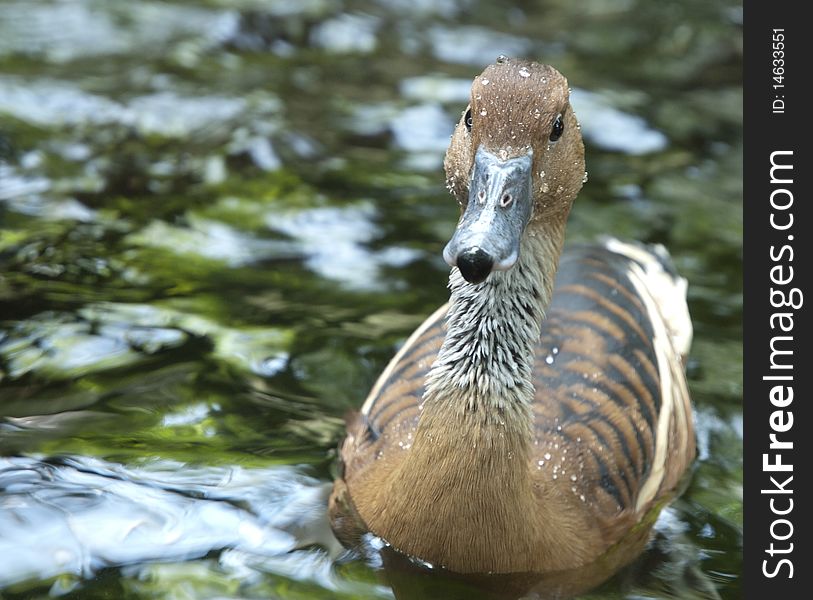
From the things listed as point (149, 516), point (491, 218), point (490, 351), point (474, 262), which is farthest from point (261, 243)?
point (474, 262)

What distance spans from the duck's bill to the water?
4.39 ft

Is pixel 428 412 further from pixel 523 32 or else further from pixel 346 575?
pixel 523 32

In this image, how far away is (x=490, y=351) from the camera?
4.62 meters

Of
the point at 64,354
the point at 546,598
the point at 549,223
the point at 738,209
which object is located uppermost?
the point at 738,209

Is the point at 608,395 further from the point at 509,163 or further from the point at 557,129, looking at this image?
the point at 509,163

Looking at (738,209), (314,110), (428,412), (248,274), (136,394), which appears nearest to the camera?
(428,412)

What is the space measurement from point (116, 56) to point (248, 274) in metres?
2.95

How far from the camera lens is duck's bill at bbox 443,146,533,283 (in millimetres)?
3980

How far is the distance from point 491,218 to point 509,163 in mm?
289

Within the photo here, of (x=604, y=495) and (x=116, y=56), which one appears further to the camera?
(x=116, y=56)

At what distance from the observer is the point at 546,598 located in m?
4.69

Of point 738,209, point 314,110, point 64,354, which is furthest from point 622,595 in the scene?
point 314,110

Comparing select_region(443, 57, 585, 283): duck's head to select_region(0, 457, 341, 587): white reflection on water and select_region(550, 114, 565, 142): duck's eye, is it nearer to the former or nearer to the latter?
select_region(550, 114, 565, 142): duck's eye

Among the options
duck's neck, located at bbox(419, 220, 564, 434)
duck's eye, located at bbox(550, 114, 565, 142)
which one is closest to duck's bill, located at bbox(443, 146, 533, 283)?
duck's eye, located at bbox(550, 114, 565, 142)
